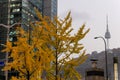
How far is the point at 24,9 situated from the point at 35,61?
97.3m

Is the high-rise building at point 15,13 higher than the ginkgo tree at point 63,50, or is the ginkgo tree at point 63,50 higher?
the high-rise building at point 15,13

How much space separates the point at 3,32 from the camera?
112438 millimetres

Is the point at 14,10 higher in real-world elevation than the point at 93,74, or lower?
higher

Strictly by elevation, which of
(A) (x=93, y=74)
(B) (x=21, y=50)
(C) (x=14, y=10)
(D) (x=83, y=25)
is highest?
(C) (x=14, y=10)

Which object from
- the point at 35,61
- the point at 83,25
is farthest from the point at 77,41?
the point at 35,61

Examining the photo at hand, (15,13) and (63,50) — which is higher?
(15,13)

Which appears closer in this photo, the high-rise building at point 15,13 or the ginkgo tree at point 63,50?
the ginkgo tree at point 63,50

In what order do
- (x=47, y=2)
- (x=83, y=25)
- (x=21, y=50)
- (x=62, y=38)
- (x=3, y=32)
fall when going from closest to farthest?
(x=21, y=50) → (x=62, y=38) → (x=83, y=25) → (x=3, y=32) → (x=47, y=2)

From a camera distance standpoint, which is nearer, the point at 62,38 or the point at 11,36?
the point at 62,38

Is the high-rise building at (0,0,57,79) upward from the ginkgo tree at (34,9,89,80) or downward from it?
upward

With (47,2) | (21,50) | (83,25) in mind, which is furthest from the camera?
(47,2)

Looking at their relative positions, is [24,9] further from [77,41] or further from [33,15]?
[77,41]

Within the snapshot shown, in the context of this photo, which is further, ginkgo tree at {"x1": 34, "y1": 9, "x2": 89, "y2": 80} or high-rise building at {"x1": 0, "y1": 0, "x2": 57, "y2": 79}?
high-rise building at {"x1": 0, "y1": 0, "x2": 57, "y2": 79}

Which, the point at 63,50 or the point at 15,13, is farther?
the point at 15,13
